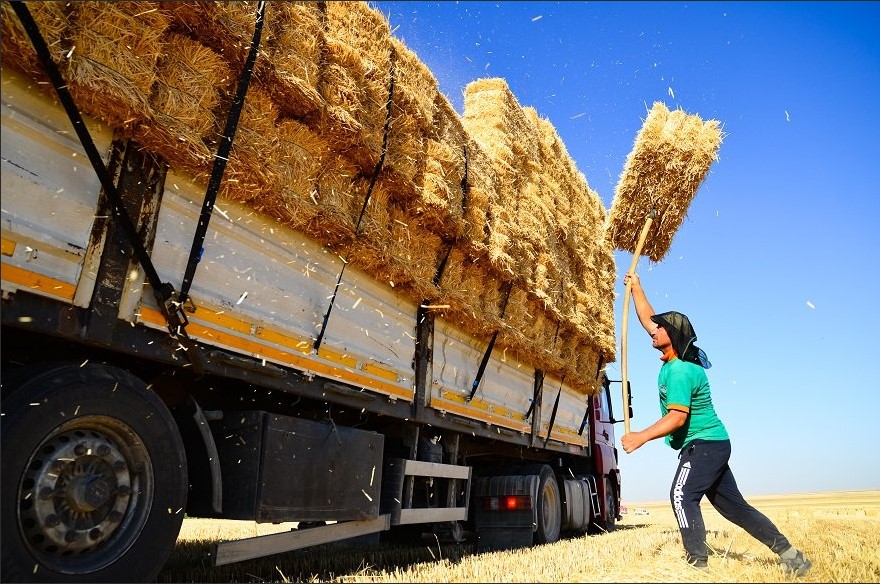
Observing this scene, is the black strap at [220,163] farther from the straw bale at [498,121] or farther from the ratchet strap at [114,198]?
the straw bale at [498,121]

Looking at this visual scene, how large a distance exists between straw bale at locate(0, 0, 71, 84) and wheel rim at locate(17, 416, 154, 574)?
1702 mm

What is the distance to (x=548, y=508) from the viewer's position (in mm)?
9023

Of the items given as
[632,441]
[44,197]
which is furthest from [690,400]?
[44,197]

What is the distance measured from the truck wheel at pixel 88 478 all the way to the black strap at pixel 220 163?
705mm

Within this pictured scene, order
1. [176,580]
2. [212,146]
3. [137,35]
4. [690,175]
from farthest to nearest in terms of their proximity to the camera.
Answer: [690,175]
[176,580]
[212,146]
[137,35]

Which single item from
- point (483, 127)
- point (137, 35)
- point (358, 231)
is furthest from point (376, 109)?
point (483, 127)

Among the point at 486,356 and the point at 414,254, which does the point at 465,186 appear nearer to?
the point at 414,254

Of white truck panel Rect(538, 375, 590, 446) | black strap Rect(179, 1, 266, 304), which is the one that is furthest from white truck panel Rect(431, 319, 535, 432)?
black strap Rect(179, 1, 266, 304)

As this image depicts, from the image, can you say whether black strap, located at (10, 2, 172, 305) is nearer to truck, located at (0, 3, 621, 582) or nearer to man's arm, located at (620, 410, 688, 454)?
truck, located at (0, 3, 621, 582)

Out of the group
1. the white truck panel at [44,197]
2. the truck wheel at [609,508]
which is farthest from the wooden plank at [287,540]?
the truck wheel at [609,508]

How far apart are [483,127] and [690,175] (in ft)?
8.08

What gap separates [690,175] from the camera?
7.43 m

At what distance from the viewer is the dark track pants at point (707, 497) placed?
5.12m

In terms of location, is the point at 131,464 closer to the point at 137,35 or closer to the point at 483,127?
the point at 137,35
